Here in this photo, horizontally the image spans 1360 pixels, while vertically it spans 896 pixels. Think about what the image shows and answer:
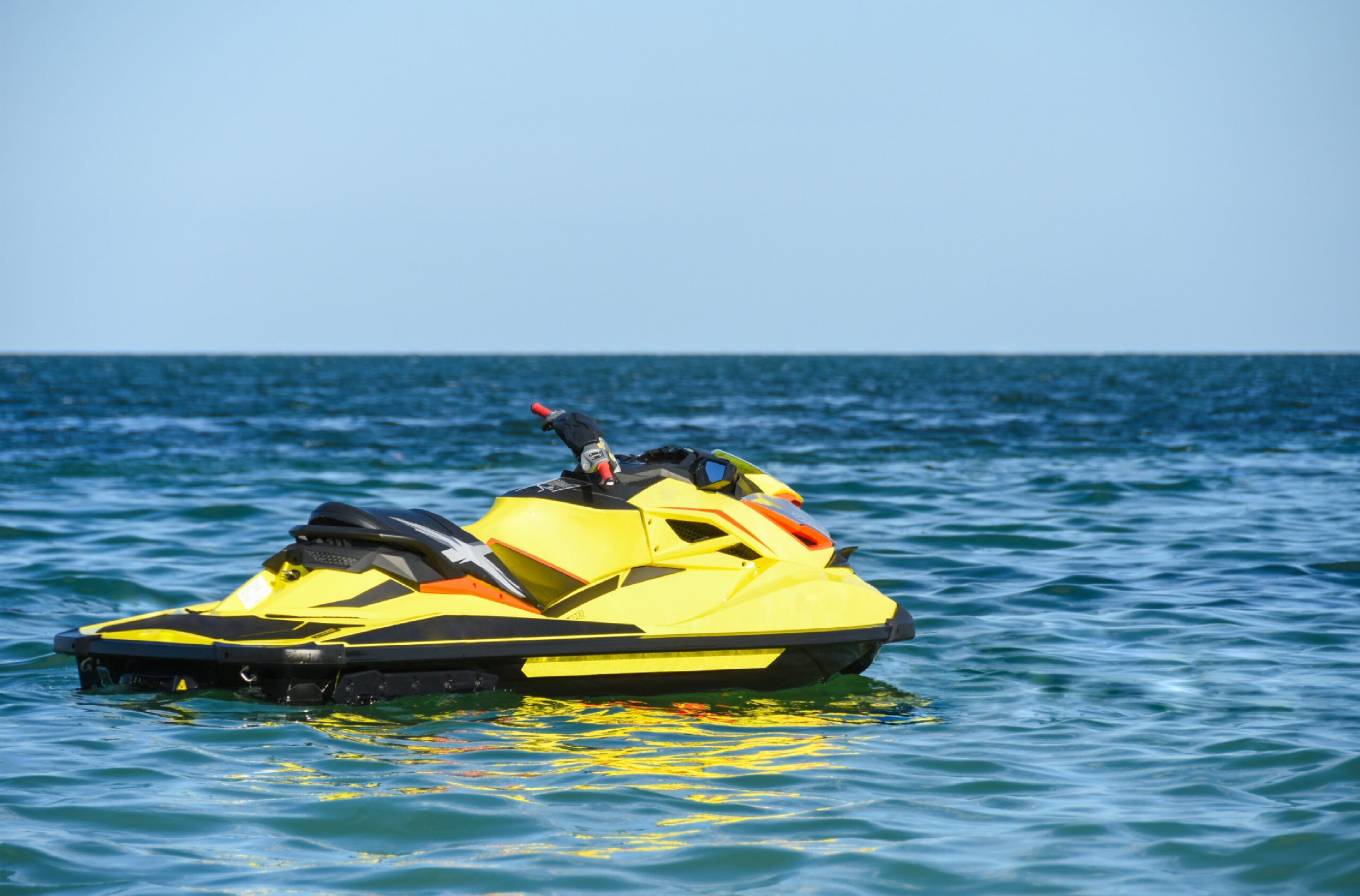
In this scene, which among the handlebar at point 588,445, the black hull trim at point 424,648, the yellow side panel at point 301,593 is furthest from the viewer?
the handlebar at point 588,445

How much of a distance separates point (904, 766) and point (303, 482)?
13.6m

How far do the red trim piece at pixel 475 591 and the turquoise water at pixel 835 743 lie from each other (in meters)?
0.46

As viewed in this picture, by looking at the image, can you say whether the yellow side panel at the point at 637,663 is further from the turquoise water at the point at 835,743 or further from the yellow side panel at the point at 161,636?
the yellow side panel at the point at 161,636

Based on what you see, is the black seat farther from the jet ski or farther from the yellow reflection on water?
the yellow reflection on water

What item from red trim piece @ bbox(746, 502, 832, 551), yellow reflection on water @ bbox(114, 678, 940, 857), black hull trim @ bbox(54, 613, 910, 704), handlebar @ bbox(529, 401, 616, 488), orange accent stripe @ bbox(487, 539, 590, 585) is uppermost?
handlebar @ bbox(529, 401, 616, 488)

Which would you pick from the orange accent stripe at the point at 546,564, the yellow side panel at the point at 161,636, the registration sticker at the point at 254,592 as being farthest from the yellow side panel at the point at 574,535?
the yellow side panel at the point at 161,636

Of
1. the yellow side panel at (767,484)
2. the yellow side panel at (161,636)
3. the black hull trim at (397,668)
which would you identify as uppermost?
the yellow side panel at (767,484)

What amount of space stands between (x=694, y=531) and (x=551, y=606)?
2.74 ft

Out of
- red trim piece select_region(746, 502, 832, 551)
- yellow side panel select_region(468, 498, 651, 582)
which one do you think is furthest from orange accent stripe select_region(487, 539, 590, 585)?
red trim piece select_region(746, 502, 832, 551)

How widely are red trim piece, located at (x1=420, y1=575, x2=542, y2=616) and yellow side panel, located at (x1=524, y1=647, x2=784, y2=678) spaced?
294mm

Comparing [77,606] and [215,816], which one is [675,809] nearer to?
[215,816]

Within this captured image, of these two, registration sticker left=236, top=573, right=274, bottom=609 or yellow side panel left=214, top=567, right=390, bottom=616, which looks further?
registration sticker left=236, top=573, right=274, bottom=609

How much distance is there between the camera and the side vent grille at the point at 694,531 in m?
6.97

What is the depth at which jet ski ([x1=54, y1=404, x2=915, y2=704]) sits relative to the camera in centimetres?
629
